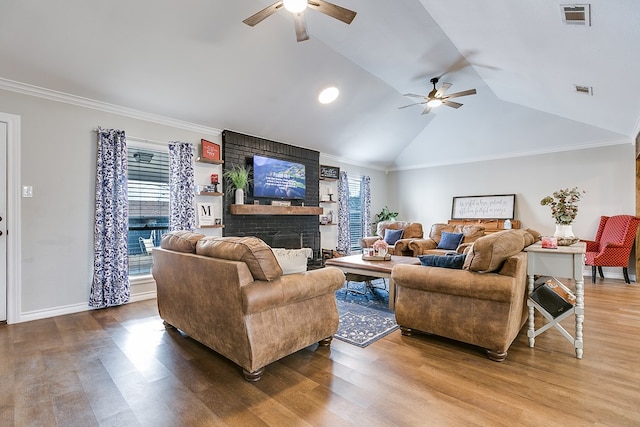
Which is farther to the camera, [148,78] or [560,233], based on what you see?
[148,78]

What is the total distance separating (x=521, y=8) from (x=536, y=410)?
2.86 m

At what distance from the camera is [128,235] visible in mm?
4039

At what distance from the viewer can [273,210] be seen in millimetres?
5434

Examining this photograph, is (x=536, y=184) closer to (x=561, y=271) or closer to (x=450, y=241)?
(x=450, y=241)

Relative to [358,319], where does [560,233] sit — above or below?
above

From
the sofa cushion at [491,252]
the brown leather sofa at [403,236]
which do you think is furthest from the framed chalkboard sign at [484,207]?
the sofa cushion at [491,252]

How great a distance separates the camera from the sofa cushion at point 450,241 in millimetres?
5705

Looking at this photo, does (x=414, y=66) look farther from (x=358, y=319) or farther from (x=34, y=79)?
(x=34, y=79)

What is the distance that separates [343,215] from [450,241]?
2474mm

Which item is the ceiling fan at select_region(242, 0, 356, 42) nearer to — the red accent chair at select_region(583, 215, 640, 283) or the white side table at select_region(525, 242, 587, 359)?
the white side table at select_region(525, 242, 587, 359)

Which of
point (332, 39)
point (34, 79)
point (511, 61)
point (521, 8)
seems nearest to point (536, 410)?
point (521, 8)

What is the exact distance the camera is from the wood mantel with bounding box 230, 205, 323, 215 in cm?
494

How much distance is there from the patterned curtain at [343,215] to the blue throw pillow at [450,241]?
2.17 meters

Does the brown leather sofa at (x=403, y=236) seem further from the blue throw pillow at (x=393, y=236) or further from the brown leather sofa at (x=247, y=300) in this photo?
the brown leather sofa at (x=247, y=300)
